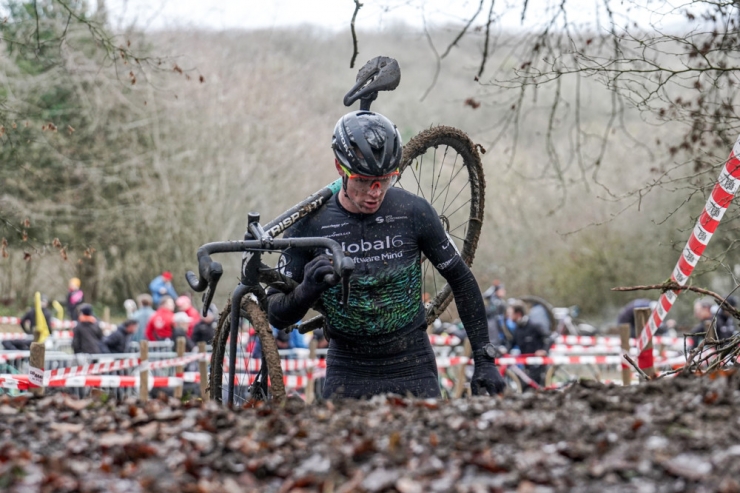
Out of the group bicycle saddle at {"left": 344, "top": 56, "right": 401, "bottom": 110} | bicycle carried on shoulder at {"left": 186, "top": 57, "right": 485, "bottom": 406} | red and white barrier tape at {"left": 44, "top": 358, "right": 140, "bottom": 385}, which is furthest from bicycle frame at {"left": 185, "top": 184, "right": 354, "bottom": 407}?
red and white barrier tape at {"left": 44, "top": 358, "right": 140, "bottom": 385}

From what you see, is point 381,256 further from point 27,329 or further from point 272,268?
point 27,329

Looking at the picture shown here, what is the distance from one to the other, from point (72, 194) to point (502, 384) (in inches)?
1146

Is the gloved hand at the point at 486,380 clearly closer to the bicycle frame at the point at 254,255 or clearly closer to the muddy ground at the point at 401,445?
the bicycle frame at the point at 254,255

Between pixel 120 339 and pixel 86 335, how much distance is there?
1.02 m

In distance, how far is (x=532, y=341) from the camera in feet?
54.0

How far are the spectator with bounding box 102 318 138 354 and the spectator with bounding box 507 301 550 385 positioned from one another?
6890 mm

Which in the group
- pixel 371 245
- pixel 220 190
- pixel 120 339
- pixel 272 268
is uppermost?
pixel 220 190

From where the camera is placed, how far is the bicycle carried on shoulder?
4.98m

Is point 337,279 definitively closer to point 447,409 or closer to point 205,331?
point 447,409

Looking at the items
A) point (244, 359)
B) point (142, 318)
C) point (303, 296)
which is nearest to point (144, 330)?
point (142, 318)

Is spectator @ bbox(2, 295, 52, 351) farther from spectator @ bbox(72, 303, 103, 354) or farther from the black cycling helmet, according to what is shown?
the black cycling helmet

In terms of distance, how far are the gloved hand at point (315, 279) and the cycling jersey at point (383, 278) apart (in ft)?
0.98

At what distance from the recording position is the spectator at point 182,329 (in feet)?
55.7

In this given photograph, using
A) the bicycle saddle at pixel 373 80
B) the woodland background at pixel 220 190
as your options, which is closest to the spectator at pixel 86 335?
the bicycle saddle at pixel 373 80
